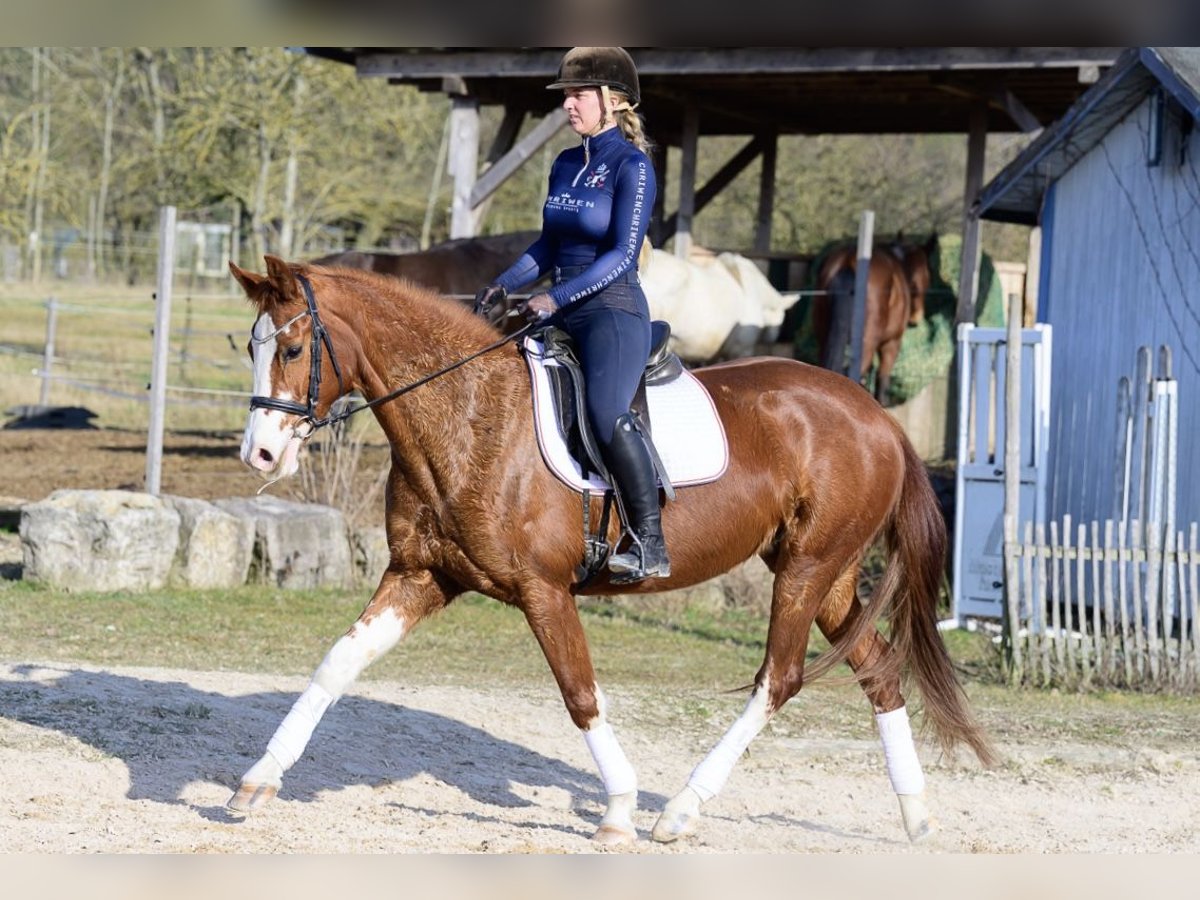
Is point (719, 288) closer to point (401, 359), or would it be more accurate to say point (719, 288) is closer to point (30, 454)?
point (30, 454)

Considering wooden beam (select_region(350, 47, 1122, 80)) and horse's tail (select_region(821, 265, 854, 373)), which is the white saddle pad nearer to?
wooden beam (select_region(350, 47, 1122, 80))

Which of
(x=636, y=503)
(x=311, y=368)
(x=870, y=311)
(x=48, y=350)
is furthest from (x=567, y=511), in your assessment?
(x=48, y=350)

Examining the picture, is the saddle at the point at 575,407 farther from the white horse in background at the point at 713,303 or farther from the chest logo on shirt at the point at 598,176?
the white horse in background at the point at 713,303

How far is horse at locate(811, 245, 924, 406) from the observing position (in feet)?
56.6

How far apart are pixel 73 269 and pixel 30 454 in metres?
23.1

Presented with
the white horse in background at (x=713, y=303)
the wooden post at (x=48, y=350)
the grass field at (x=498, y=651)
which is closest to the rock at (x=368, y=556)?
the grass field at (x=498, y=651)

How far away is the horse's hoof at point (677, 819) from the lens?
6000 millimetres

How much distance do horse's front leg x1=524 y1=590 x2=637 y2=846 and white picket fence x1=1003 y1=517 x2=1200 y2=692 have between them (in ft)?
16.8

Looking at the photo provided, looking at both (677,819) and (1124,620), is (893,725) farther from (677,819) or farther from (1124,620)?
(1124,620)

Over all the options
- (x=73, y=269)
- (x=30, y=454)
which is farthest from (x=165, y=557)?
(x=73, y=269)

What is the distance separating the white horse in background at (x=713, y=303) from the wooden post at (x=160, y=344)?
16.3 ft

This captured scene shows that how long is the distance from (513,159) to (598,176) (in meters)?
11.1

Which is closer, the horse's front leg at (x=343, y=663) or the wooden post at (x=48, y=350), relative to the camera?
the horse's front leg at (x=343, y=663)

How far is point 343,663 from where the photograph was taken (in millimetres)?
5836
